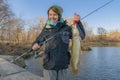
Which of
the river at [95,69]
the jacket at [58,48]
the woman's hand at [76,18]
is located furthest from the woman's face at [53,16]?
the river at [95,69]

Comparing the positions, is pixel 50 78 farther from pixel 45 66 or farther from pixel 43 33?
pixel 43 33

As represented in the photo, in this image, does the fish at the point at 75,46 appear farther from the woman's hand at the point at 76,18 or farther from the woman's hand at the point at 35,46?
the woman's hand at the point at 35,46

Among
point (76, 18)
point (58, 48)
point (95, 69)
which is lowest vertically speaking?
point (95, 69)

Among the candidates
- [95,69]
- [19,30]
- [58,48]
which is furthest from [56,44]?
[19,30]

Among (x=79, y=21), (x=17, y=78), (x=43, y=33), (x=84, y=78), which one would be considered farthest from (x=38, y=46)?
(x=84, y=78)

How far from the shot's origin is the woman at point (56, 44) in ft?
13.0

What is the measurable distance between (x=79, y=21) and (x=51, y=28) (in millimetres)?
494

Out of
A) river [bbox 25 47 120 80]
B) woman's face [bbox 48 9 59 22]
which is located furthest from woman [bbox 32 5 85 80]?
river [bbox 25 47 120 80]

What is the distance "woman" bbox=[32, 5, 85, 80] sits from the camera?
3955 millimetres

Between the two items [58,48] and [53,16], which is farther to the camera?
[53,16]

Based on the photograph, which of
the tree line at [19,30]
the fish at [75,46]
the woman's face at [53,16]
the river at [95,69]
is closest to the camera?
the fish at [75,46]

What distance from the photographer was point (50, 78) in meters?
4.04

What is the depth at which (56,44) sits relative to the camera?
396cm

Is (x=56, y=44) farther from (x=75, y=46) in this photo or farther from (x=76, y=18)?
(x=76, y=18)
